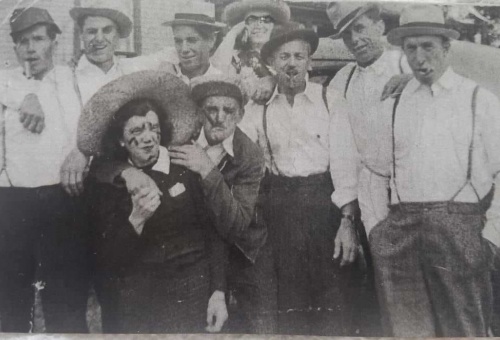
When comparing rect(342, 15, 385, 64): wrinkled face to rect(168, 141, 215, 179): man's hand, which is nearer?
rect(168, 141, 215, 179): man's hand

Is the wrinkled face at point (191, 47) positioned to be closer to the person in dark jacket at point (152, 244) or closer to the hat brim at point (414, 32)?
the person in dark jacket at point (152, 244)

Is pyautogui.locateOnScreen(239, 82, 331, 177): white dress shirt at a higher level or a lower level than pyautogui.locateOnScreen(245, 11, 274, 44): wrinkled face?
lower

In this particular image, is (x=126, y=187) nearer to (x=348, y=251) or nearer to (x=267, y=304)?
(x=267, y=304)

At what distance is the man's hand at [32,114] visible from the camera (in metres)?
4.11

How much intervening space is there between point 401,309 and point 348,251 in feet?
1.90

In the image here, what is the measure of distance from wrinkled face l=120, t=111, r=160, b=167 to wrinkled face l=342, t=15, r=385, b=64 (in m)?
1.59

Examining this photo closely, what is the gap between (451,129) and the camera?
4070mm

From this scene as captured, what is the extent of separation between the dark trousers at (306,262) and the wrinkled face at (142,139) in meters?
0.92

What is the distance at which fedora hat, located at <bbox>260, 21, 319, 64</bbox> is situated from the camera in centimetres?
412

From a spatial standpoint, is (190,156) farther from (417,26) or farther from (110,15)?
(417,26)

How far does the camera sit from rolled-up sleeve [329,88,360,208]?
13.3 feet

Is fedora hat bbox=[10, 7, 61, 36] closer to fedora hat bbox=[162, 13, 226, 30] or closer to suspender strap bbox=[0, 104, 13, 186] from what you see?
suspender strap bbox=[0, 104, 13, 186]

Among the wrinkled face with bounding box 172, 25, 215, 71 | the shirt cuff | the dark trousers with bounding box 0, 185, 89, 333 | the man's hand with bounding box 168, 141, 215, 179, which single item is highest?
the wrinkled face with bounding box 172, 25, 215, 71

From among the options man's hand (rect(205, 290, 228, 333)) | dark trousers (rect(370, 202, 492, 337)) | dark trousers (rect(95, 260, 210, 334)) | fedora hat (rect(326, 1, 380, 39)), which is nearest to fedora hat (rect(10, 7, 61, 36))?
dark trousers (rect(95, 260, 210, 334))
